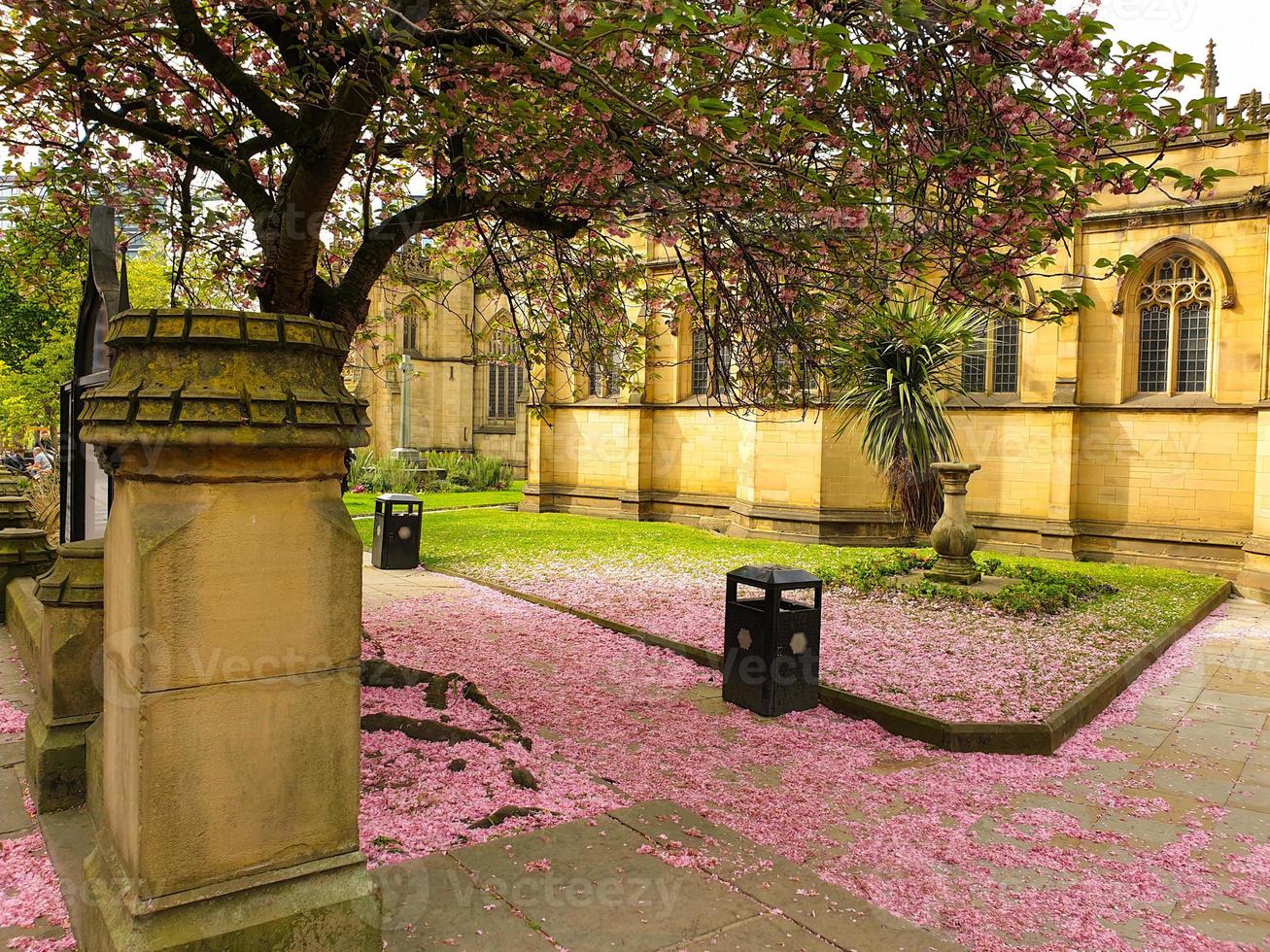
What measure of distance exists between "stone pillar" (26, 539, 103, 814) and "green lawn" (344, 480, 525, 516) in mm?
18067

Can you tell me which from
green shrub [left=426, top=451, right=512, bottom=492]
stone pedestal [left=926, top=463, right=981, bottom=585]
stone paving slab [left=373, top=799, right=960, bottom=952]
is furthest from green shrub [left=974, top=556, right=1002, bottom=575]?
green shrub [left=426, top=451, right=512, bottom=492]

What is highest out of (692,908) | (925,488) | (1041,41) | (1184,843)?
(1041,41)

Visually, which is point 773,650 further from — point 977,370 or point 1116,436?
point 977,370

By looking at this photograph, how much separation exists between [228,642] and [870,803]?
4.16m

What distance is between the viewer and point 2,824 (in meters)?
3.51

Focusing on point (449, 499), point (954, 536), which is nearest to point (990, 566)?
point (954, 536)

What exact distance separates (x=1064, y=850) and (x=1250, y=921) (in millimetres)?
876

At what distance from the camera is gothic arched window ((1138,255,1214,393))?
15.1m

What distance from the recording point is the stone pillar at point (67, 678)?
3570 mm

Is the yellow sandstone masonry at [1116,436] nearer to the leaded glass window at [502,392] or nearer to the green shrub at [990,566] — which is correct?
the green shrub at [990,566]

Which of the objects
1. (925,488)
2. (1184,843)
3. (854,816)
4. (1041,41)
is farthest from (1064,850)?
(925,488)

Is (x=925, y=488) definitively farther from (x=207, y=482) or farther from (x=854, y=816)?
(x=207, y=482)

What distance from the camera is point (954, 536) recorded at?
12070mm

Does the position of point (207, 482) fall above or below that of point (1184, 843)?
above
